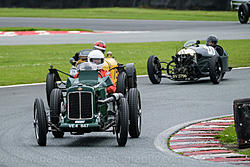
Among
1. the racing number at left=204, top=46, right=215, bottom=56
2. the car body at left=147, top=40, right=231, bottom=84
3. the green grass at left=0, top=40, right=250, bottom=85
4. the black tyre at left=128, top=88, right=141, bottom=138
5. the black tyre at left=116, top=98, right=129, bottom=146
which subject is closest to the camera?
the black tyre at left=116, top=98, right=129, bottom=146

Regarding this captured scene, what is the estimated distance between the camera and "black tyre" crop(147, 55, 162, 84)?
17.1 m

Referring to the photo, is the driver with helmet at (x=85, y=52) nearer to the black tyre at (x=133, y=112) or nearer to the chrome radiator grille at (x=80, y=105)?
the black tyre at (x=133, y=112)

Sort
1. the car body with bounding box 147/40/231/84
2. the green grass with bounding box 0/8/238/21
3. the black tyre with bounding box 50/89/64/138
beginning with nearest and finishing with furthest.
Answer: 1. the black tyre with bounding box 50/89/64/138
2. the car body with bounding box 147/40/231/84
3. the green grass with bounding box 0/8/238/21

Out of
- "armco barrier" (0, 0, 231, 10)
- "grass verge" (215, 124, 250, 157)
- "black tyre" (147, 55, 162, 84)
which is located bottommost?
"armco barrier" (0, 0, 231, 10)

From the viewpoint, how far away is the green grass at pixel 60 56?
67.9ft

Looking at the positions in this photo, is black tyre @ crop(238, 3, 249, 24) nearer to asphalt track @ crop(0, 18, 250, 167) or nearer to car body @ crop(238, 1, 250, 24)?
car body @ crop(238, 1, 250, 24)

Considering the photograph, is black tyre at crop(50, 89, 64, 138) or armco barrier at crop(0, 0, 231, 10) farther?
armco barrier at crop(0, 0, 231, 10)

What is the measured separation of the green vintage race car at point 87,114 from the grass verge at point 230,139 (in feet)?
4.34

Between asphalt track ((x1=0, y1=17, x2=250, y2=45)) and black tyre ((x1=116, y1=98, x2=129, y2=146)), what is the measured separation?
2204 cm

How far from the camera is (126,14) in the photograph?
47844 mm

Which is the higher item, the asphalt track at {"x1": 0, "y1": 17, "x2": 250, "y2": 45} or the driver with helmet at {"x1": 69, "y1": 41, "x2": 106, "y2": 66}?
the driver with helmet at {"x1": 69, "y1": 41, "x2": 106, "y2": 66}

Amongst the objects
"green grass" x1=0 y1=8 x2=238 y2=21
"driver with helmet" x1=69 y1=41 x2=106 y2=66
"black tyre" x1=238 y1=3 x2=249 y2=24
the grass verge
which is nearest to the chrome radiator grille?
the grass verge

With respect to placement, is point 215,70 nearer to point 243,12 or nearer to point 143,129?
point 143,129

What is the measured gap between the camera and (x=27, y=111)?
1273 cm
